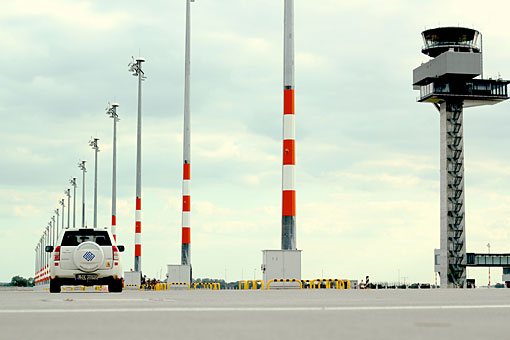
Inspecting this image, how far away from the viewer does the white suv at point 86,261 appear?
24.9 metres

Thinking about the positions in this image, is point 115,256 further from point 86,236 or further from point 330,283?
point 330,283

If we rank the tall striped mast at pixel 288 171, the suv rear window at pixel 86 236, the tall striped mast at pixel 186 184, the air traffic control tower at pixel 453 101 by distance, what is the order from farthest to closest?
the air traffic control tower at pixel 453 101 < the tall striped mast at pixel 186 184 < the tall striped mast at pixel 288 171 < the suv rear window at pixel 86 236

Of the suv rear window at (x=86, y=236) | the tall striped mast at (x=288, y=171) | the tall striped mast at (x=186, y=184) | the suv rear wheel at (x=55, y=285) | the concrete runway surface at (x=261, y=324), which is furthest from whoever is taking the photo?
the tall striped mast at (x=186, y=184)

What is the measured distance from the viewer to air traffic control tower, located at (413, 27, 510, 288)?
102625 millimetres

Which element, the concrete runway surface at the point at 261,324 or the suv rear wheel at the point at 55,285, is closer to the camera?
the concrete runway surface at the point at 261,324

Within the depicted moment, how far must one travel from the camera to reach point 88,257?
24891 millimetres

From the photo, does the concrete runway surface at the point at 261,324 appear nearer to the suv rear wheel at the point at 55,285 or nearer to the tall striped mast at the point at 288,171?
the suv rear wheel at the point at 55,285

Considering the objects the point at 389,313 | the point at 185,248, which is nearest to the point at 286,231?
the point at 185,248

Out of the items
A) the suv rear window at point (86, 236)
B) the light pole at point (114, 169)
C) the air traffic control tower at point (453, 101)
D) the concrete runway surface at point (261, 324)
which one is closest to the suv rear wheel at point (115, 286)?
the suv rear window at point (86, 236)

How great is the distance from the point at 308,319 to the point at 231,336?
101 inches

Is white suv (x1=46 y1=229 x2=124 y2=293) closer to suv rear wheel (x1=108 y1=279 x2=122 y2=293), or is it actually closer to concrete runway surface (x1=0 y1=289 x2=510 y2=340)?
suv rear wheel (x1=108 y1=279 x2=122 y2=293)

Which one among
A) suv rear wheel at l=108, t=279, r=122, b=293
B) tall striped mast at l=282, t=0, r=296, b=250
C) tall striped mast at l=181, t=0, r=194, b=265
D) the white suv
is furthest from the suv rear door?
tall striped mast at l=181, t=0, r=194, b=265

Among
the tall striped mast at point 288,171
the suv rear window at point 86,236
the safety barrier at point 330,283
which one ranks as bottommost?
the safety barrier at point 330,283

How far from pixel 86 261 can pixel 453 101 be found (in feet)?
277
